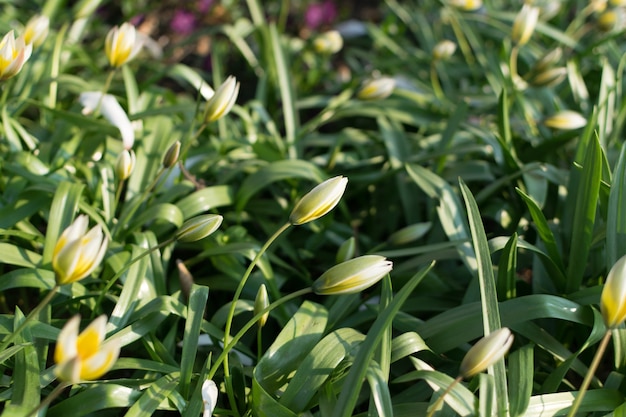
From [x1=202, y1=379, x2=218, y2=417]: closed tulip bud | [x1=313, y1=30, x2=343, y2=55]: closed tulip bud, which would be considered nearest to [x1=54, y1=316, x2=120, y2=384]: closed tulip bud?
[x1=202, y1=379, x2=218, y2=417]: closed tulip bud

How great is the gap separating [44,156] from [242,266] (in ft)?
1.71

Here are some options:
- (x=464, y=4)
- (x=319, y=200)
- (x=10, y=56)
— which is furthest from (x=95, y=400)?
(x=464, y=4)

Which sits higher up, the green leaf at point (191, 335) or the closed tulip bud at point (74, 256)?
the closed tulip bud at point (74, 256)

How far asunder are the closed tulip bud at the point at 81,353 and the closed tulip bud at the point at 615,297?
1.89 ft

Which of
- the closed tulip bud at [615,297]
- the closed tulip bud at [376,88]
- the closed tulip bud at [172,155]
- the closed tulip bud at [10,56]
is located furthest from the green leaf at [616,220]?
the closed tulip bud at [10,56]

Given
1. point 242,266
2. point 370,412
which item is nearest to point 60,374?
point 370,412

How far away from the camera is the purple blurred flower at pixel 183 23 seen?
110 inches

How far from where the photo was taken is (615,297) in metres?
0.82

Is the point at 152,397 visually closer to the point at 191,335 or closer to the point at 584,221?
the point at 191,335

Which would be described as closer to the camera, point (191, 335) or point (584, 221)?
point (191, 335)

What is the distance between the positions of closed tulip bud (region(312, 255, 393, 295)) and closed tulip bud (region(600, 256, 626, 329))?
0.88 ft

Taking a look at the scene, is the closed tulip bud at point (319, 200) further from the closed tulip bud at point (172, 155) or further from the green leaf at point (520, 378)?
the green leaf at point (520, 378)

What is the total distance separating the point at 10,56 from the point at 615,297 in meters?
0.95

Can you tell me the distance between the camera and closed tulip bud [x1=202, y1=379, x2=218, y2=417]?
0.93 m
